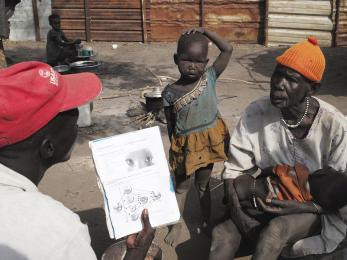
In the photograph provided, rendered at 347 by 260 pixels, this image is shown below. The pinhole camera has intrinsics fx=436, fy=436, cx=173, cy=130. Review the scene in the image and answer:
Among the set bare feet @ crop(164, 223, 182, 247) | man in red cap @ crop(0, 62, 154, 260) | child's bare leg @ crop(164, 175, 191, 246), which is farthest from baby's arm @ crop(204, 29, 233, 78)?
man in red cap @ crop(0, 62, 154, 260)

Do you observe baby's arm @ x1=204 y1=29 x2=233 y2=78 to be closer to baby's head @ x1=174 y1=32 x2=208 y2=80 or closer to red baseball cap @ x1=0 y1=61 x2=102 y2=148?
baby's head @ x1=174 y1=32 x2=208 y2=80

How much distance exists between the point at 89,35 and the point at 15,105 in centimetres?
1289

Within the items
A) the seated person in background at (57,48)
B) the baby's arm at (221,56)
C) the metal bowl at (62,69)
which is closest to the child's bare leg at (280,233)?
the baby's arm at (221,56)

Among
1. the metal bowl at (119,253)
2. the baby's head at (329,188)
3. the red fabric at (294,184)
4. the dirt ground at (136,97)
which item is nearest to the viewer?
the baby's head at (329,188)

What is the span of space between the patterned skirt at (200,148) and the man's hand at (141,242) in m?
1.29

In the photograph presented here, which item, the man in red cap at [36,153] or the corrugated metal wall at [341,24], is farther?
the corrugated metal wall at [341,24]

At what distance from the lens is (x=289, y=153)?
3062 mm

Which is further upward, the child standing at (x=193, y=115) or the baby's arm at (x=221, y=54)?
the baby's arm at (x=221, y=54)

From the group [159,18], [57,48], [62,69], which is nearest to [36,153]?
[62,69]

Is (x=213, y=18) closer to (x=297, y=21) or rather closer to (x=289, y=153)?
(x=297, y=21)

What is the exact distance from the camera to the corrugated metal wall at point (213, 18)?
41.2 feet

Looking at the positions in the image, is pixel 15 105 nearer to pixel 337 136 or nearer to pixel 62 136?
pixel 62 136

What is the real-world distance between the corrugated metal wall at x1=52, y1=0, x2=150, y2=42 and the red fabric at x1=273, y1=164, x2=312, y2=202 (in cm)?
1118

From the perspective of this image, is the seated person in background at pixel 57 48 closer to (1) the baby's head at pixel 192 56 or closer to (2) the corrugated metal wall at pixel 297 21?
(1) the baby's head at pixel 192 56
